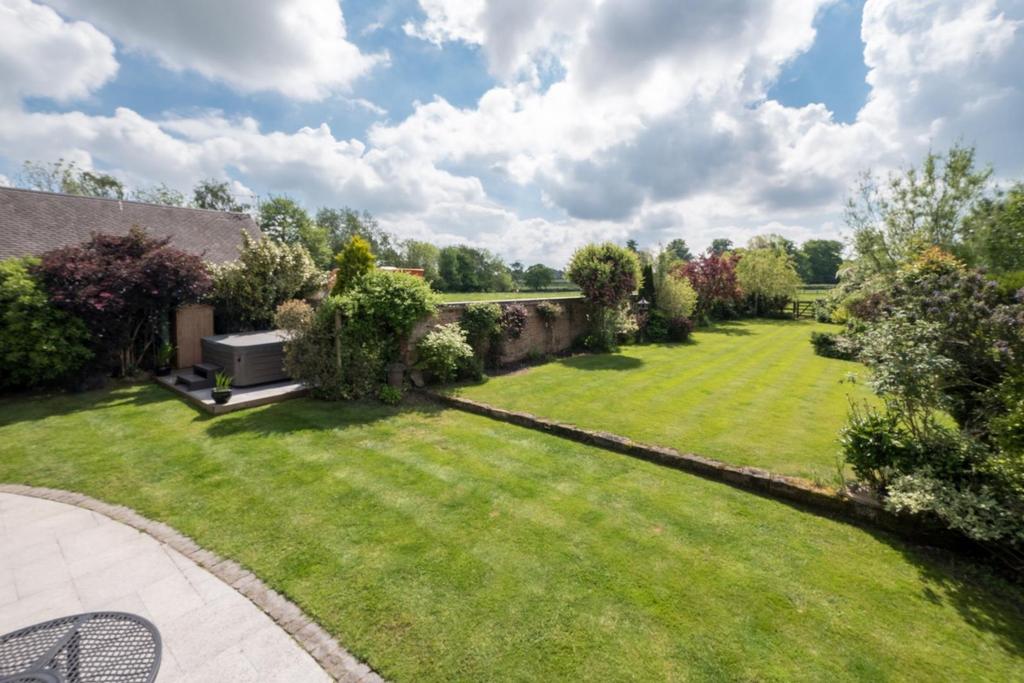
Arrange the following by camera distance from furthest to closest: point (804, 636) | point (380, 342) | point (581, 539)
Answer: point (380, 342)
point (581, 539)
point (804, 636)

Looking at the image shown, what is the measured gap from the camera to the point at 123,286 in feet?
31.2

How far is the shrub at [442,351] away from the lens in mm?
Result: 9727

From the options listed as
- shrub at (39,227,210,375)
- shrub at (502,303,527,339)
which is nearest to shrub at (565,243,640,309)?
shrub at (502,303,527,339)

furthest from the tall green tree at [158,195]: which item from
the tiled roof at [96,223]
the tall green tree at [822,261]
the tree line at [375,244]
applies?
the tall green tree at [822,261]

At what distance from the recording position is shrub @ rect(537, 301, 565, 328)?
46.3ft

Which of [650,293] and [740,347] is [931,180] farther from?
[650,293]

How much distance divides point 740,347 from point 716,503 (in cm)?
1497

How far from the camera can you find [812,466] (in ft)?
18.9

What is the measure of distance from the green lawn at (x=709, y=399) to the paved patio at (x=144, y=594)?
561 cm

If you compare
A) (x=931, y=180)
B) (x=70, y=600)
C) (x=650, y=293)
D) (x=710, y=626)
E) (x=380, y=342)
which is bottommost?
(x=70, y=600)

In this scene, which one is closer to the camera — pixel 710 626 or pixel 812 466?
pixel 710 626

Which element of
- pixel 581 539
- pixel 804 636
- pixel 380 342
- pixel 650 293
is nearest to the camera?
pixel 804 636

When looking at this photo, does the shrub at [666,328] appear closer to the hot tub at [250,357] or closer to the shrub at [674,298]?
the shrub at [674,298]

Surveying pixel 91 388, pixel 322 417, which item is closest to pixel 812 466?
pixel 322 417
